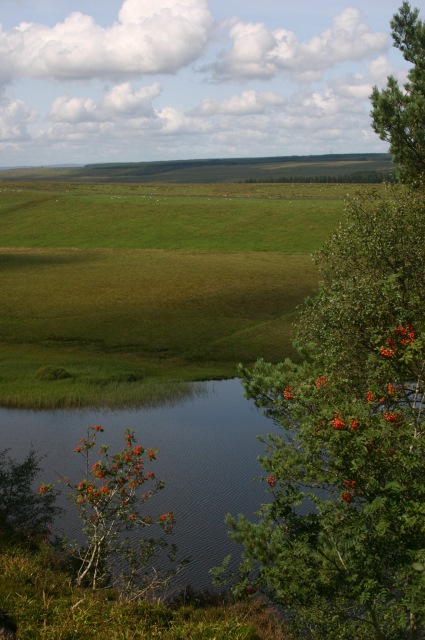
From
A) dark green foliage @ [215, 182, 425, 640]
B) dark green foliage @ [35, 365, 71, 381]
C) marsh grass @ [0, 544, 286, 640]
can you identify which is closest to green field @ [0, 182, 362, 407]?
dark green foliage @ [35, 365, 71, 381]

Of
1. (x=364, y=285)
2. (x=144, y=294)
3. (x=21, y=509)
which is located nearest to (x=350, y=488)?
(x=364, y=285)

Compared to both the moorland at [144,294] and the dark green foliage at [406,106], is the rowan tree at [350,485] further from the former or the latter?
the moorland at [144,294]

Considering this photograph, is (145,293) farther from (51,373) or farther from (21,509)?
(21,509)

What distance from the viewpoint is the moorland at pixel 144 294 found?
5541cm

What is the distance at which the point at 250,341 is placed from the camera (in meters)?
66.1

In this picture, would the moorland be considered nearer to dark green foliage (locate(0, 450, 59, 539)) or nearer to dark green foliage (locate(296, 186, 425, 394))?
dark green foliage (locate(0, 450, 59, 539))

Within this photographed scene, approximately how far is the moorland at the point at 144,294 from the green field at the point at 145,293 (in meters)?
0.19

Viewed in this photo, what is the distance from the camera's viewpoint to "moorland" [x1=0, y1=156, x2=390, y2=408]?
55.4 meters

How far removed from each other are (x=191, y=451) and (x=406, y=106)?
71.7 feet

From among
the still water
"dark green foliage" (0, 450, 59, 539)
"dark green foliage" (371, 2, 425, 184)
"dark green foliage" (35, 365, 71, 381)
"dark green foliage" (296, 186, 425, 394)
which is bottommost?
the still water

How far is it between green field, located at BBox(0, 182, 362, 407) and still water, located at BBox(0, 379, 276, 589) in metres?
3.21

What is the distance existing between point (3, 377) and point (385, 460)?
4488 cm

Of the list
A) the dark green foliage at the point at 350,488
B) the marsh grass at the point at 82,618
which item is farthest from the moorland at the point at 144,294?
the marsh grass at the point at 82,618

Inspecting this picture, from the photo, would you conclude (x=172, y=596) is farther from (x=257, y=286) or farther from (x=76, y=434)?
(x=257, y=286)
